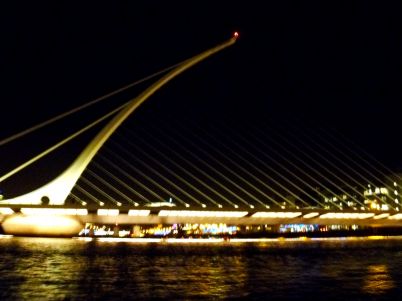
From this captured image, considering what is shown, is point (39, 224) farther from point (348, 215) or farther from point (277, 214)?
point (348, 215)

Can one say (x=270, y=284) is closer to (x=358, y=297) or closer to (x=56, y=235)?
(x=358, y=297)

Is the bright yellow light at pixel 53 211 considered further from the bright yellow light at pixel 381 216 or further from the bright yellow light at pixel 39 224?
the bright yellow light at pixel 381 216

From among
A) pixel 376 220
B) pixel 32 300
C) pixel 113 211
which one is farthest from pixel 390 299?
A: pixel 376 220

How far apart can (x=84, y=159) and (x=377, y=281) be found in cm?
2663

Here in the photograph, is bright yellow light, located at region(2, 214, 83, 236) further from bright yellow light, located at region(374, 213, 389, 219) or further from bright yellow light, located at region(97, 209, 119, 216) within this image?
bright yellow light, located at region(374, 213, 389, 219)

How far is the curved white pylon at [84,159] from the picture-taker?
35.7m

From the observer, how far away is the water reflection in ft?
35.5

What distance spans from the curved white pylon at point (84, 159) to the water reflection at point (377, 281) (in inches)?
880

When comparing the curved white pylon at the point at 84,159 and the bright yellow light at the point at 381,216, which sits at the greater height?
the curved white pylon at the point at 84,159

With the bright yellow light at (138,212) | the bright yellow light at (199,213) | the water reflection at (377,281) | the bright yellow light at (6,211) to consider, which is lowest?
the water reflection at (377,281)

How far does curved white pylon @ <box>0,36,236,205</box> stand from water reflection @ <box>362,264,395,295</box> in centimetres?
2234

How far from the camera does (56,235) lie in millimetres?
38406

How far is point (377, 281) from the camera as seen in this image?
12.4 meters

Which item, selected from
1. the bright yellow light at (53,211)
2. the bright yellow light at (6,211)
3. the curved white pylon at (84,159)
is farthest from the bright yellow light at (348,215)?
the bright yellow light at (6,211)
